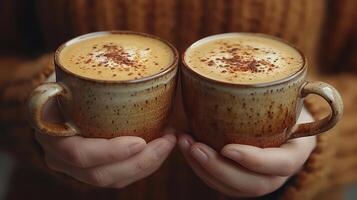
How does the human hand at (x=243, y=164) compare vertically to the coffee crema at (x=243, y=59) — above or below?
below

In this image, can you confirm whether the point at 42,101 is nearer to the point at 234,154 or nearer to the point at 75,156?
the point at 75,156

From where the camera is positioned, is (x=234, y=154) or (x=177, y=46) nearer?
(x=234, y=154)

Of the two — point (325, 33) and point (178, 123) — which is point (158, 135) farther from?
point (325, 33)

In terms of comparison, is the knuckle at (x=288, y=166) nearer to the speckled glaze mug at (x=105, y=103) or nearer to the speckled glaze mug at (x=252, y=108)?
the speckled glaze mug at (x=252, y=108)

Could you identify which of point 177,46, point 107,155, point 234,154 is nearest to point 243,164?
point 234,154

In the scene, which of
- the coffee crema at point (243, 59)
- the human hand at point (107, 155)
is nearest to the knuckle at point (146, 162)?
the human hand at point (107, 155)
